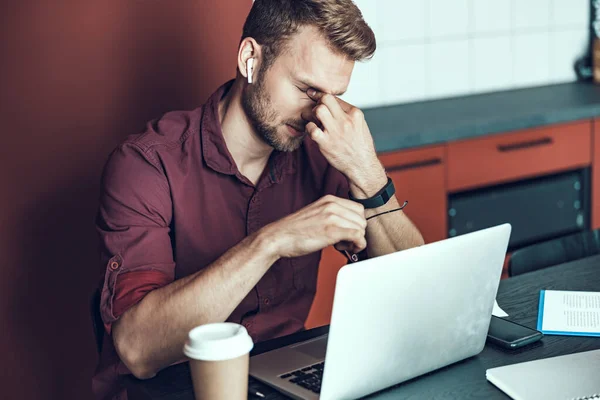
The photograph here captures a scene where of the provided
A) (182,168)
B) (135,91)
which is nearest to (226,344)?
(182,168)

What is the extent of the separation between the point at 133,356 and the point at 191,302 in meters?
0.13

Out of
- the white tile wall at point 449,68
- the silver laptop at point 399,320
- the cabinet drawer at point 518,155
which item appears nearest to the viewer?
the silver laptop at point 399,320

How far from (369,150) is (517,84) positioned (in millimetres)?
2103

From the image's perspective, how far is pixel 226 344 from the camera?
0.98 m

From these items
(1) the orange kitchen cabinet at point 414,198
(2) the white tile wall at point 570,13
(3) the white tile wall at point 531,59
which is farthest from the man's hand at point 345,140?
(2) the white tile wall at point 570,13

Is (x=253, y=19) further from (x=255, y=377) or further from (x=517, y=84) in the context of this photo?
(x=517, y=84)

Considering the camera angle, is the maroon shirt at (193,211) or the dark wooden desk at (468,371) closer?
the dark wooden desk at (468,371)

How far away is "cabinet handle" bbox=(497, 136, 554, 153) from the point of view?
2953mm

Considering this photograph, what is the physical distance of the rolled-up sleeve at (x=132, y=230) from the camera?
4.84 ft

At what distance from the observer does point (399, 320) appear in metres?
1.17

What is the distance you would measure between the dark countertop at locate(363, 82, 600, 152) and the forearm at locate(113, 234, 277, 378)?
1.29m

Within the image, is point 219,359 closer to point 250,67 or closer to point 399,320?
point 399,320

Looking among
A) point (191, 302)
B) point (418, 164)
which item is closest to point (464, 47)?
point (418, 164)

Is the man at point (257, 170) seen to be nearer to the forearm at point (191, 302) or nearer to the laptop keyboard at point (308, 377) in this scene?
the forearm at point (191, 302)
